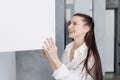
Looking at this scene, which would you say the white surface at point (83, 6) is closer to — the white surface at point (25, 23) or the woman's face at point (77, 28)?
the woman's face at point (77, 28)

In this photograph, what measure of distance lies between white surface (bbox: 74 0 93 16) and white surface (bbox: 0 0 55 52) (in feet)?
2.85

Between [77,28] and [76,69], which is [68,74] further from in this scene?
[77,28]

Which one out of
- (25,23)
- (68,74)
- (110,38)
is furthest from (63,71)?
(110,38)

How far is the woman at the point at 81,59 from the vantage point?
3.46 feet

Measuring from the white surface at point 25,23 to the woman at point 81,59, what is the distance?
198mm

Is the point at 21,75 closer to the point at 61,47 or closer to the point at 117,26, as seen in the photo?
the point at 61,47

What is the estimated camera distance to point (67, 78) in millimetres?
1070

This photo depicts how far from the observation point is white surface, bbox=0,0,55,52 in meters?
0.76

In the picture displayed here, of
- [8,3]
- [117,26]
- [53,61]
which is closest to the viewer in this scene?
[8,3]

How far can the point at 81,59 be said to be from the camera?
A: 111 centimetres

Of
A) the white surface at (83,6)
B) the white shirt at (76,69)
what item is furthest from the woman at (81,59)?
the white surface at (83,6)

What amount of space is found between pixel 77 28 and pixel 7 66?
46 centimetres

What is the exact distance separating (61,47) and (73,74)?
17.7 inches

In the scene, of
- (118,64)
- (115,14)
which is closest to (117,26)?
(115,14)
